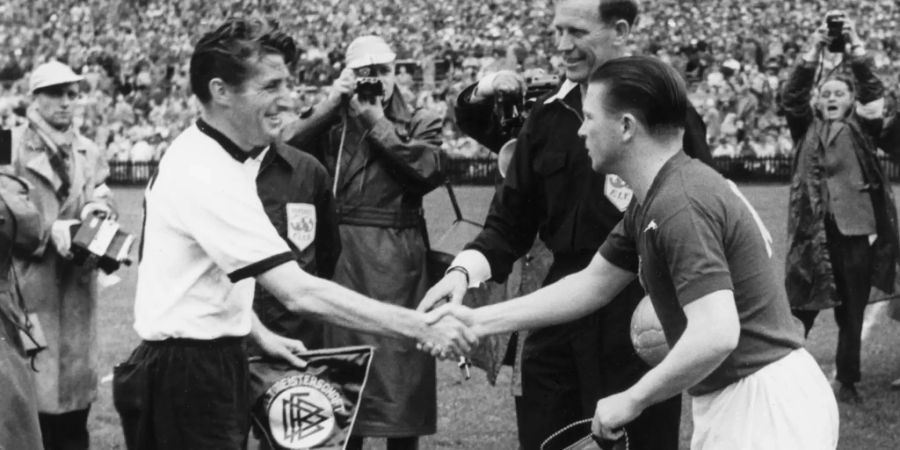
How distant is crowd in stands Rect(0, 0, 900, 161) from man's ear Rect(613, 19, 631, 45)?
46.8 feet

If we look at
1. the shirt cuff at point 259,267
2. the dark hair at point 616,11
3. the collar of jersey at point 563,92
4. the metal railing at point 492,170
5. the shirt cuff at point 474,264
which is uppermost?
the dark hair at point 616,11

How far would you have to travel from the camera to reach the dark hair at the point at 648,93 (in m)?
4.07

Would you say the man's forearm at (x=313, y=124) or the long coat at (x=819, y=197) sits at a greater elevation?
the man's forearm at (x=313, y=124)

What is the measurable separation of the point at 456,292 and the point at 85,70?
31.9 metres

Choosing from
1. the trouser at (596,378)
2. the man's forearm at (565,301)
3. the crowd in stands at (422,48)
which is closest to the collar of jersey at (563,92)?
the trouser at (596,378)

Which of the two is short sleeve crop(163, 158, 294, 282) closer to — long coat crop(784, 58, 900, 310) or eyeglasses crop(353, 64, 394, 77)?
eyeglasses crop(353, 64, 394, 77)

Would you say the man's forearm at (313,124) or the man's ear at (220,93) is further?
the man's forearm at (313,124)

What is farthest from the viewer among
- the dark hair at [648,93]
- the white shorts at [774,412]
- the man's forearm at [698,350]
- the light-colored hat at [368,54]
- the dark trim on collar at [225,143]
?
the light-colored hat at [368,54]

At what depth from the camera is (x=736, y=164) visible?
2338cm

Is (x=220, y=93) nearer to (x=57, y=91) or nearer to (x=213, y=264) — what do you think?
(x=213, y=264)

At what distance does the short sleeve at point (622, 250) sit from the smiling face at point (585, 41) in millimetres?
1100

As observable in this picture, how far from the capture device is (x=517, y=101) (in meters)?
6.59

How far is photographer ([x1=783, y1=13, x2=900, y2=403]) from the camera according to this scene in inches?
378

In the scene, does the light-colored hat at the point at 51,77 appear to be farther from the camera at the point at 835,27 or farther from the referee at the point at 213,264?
the camera at the point at 835,27
